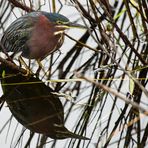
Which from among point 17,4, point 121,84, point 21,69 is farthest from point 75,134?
point 17,4

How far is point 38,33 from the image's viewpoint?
79.5 inches

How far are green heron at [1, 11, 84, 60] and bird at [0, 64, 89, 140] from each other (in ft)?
0.40

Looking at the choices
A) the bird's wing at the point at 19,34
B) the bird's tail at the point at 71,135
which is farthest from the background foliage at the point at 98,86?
the bird's wing at the point at 19,34

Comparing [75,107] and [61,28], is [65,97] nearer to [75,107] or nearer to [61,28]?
[75,107]

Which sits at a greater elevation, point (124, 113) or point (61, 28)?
point (61, 28)

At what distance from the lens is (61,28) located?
6.81 feet

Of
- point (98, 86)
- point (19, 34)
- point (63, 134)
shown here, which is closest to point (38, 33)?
point (19, 34)

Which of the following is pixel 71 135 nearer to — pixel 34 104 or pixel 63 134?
pixel 63 134

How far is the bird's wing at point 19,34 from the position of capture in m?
2.04

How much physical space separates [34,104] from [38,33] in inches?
14.1

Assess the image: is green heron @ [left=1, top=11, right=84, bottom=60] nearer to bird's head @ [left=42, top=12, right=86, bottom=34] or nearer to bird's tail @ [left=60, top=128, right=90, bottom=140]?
bird's head @ [left=42, top=12, right=86, bottom=34]

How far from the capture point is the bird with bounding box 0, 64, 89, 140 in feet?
5.37

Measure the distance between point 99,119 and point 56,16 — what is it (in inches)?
21.9

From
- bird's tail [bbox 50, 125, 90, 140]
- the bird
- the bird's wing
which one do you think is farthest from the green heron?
bird's tail [bbox 50, 125, 90, 140]
